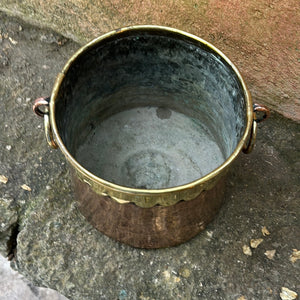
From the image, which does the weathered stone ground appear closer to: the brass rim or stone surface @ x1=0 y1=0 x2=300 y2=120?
stone surface @ x1=0 y1=0 x2=300 y2=120

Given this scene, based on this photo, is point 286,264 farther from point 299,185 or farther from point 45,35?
point 45,35

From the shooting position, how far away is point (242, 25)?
Answer: 4.71 feet

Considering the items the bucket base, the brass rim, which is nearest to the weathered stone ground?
the bucket base

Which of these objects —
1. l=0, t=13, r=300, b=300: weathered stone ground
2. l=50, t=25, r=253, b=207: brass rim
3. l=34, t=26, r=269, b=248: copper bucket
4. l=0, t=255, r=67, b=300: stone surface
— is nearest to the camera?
l=50, t=25, r=253, b=207: brass rim

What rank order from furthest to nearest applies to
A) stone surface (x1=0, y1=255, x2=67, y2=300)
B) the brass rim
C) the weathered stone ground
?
stone surface (x1=0, y1=255, x2=67, y2=300), the weathered stone ground, the brass rim

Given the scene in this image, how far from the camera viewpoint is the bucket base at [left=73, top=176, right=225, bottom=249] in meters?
1.18

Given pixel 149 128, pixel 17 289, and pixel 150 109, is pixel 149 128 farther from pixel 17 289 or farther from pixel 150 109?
pixel 17 289

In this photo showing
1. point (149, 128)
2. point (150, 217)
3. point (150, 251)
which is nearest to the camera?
point (150, 217)

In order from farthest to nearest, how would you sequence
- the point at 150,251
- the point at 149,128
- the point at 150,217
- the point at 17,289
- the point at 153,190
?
the point at 17,289, the point at 149,128, the point at 150,251, the point at 150,217, the point at 153,190

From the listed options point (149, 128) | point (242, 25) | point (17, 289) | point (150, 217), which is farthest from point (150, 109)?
point (17, 289)

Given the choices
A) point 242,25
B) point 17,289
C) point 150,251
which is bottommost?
point 17,289

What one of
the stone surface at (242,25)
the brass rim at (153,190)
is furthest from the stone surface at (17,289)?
the stone surface at (242,25)

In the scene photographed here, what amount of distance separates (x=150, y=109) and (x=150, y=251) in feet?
1.74

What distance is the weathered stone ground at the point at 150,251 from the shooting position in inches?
51.4
